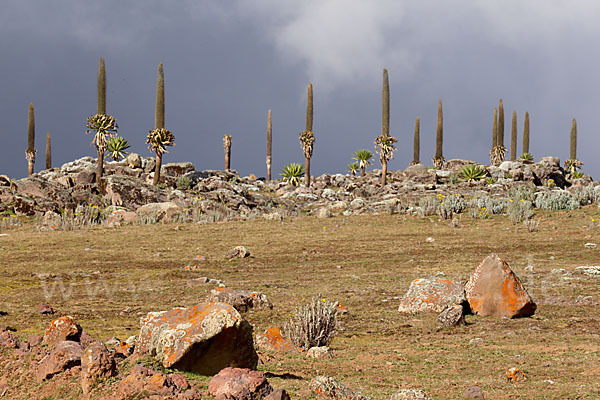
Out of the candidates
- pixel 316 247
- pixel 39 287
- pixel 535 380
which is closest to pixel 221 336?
pixel 535 380

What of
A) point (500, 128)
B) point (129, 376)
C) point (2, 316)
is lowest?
point (2, 316)

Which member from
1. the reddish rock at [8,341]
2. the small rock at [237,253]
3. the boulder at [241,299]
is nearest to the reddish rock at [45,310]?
the boulder at [241,299]

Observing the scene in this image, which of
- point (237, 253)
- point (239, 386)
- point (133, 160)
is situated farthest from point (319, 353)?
point (133, 160)

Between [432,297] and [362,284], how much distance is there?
2.70m

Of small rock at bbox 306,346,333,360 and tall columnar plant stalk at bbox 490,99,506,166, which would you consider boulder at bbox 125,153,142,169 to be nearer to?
tall columnar plant stalk at bbox 490,99,506,166

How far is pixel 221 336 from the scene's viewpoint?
5.04 meters

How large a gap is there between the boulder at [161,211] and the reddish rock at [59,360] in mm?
20536

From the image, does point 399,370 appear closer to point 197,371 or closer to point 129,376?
point 197,371

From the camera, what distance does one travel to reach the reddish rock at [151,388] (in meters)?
3.87

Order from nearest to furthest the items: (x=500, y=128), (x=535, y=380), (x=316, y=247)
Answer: (x=535, y=380)
(x=316, y=247)
(x=500, y=128)

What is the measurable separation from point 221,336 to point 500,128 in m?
54.1

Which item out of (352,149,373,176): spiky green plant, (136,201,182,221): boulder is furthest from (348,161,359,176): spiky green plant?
(136,201,182,221): boulder

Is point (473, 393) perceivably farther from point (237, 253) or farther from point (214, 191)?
point (214, 191)

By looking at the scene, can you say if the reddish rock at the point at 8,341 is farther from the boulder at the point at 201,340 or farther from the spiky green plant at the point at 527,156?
the spiky green plant at the point at 527,156
